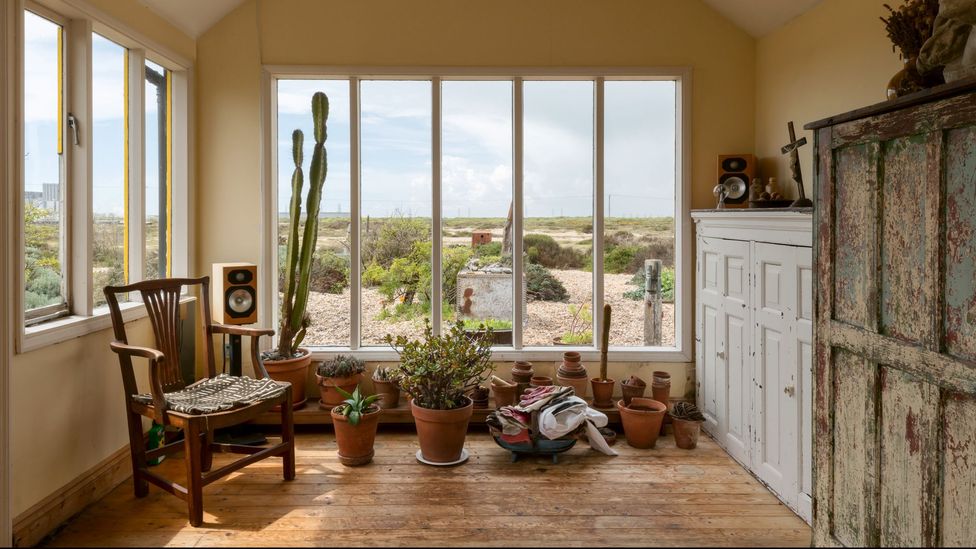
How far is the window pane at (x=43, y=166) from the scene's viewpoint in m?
2.66

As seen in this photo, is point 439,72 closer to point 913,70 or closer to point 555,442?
point 555,442

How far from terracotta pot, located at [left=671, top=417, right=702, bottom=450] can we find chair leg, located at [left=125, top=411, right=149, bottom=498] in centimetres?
285

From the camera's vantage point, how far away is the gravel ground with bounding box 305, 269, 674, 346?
423cm

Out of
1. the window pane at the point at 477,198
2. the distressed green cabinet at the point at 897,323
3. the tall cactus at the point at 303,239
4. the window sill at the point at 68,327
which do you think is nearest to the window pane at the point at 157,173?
the window sill at the point at 68,327

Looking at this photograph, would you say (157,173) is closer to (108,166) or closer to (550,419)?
(108,166)

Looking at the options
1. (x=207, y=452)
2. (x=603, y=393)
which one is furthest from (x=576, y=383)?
(x=207, y=452)

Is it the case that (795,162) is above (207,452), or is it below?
above

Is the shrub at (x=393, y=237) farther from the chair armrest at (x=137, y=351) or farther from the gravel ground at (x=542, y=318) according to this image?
the chair armrest at (x=137, y=351)

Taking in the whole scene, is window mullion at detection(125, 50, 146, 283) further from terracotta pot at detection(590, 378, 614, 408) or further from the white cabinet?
the white cabinet

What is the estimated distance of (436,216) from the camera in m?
4.17

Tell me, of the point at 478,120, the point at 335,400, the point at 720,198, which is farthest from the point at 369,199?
the point at 720,198

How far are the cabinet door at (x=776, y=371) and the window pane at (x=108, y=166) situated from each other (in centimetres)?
335

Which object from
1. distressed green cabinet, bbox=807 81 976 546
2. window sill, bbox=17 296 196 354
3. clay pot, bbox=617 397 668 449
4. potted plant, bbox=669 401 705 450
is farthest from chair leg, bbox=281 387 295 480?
distressed green cabinet, bbox=807 81 976 546

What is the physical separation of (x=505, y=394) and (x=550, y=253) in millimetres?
1037
